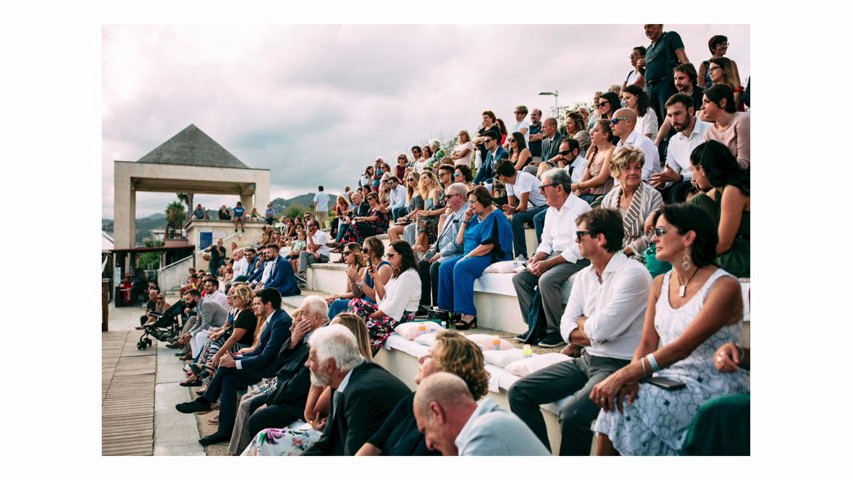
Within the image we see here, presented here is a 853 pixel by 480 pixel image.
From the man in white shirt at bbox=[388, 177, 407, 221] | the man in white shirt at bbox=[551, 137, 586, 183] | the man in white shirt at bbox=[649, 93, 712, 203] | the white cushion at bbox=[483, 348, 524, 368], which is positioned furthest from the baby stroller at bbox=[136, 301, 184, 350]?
the man in white shirt at bbox=[649, 93, 712, 203]

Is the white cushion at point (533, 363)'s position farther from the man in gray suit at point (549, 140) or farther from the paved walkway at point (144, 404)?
the man in gray suit at point (549, 140)

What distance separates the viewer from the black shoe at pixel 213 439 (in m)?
5.32

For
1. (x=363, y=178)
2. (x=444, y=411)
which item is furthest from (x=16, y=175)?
(x=363, y=178)

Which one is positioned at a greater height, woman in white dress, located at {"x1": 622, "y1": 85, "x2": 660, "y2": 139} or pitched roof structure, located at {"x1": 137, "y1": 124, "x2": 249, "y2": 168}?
pitched roof structure, located at {"x1": 137, "y1": 124, "x2": 249, "y2": 168}

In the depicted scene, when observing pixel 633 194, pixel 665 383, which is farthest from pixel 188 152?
pixel 665 383

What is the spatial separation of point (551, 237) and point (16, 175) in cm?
339

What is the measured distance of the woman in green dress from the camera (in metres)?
2.82

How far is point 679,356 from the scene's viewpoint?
234cm

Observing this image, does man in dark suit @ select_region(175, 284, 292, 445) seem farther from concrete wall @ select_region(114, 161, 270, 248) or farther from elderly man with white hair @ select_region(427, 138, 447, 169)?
concrete wall @ select_region(114, 161, 270, 248)

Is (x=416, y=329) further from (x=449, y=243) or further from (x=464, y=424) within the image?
(x=464, y=424)

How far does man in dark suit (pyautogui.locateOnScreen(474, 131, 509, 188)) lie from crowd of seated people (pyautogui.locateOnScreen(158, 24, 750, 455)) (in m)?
0.03

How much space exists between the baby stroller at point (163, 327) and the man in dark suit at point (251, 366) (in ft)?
21.6

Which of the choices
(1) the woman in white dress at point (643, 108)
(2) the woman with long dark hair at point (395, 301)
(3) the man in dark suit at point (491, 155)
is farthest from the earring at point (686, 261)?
(3) the man in dark suit at point (491, 155)

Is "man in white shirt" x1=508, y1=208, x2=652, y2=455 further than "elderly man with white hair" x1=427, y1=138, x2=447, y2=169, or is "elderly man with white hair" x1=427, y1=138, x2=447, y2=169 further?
"elderly man with white hair" x1=427, y1=138, x2=447, y2=169
